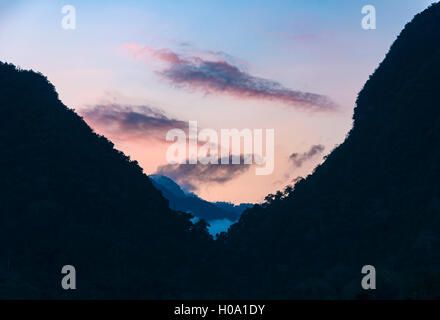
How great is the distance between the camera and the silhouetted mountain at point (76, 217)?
247 feet

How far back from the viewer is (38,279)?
7056 centimetres

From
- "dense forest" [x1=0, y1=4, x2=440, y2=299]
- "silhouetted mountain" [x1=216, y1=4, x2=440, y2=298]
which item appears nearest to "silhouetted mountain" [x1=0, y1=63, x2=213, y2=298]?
"dense forest" [x1=0, y1=4, x2=440, y2=299]

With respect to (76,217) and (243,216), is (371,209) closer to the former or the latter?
(243,216)

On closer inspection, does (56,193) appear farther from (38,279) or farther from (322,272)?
(322,272)

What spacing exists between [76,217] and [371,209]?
47923mm

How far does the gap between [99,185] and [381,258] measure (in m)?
50.2

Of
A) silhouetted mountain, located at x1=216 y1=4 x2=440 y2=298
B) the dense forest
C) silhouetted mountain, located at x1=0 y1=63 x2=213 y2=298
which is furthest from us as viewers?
silhouetted mountain, located at x1=0 y1=63 x2=213 y2=298

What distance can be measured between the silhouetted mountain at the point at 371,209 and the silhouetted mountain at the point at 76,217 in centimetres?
1068

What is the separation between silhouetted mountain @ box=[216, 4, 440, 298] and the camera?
2874 inches

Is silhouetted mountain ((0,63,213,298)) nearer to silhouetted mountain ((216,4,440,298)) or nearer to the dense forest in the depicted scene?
the dense forest

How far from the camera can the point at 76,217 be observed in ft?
296

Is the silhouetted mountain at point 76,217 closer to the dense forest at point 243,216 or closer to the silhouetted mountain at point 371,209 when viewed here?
the dense forest at point 243,216

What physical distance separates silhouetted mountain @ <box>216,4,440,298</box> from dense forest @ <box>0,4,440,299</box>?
26cm
